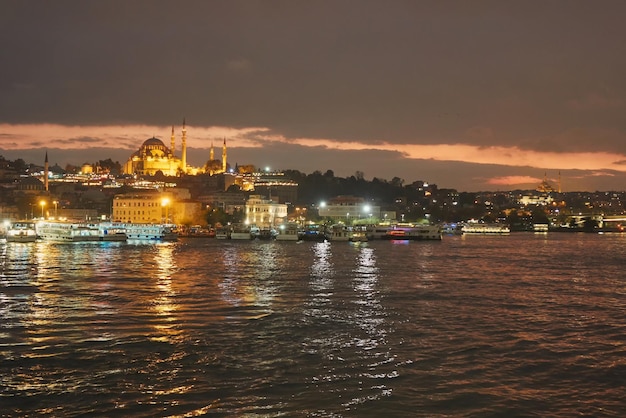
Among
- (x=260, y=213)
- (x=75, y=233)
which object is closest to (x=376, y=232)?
(x=260, y=213)

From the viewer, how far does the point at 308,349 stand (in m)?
9.36

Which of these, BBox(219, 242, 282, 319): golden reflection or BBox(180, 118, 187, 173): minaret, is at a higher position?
BBox(180, 118, 187, 173): minaret

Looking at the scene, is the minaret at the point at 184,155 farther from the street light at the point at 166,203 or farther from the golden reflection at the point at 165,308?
the golden reflection at the point at 165,308

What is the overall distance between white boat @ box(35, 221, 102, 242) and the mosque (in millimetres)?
56160

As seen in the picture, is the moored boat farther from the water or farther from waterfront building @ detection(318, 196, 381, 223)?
waterfront building @ detection(318, 196, 381, 223)

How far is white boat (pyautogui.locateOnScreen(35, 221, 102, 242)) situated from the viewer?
4703cm

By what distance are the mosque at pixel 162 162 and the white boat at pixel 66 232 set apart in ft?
184

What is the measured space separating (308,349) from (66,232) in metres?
41.3

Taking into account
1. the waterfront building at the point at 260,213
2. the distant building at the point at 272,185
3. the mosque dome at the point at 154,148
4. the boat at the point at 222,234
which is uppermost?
the mosque dome at the point at 154,148

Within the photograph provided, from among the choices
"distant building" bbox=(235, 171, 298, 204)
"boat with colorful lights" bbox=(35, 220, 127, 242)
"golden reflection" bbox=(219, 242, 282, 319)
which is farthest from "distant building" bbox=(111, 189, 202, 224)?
"golden reflection" bbox=(219, 242, 282, 319)

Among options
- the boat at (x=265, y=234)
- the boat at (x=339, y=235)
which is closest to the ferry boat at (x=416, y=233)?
the boat at (x=339, y=235)

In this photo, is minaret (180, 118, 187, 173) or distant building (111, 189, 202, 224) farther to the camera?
minaret (180, 118, 187, 173)

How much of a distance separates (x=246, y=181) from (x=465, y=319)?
97.5m

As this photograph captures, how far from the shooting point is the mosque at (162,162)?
355 feet
